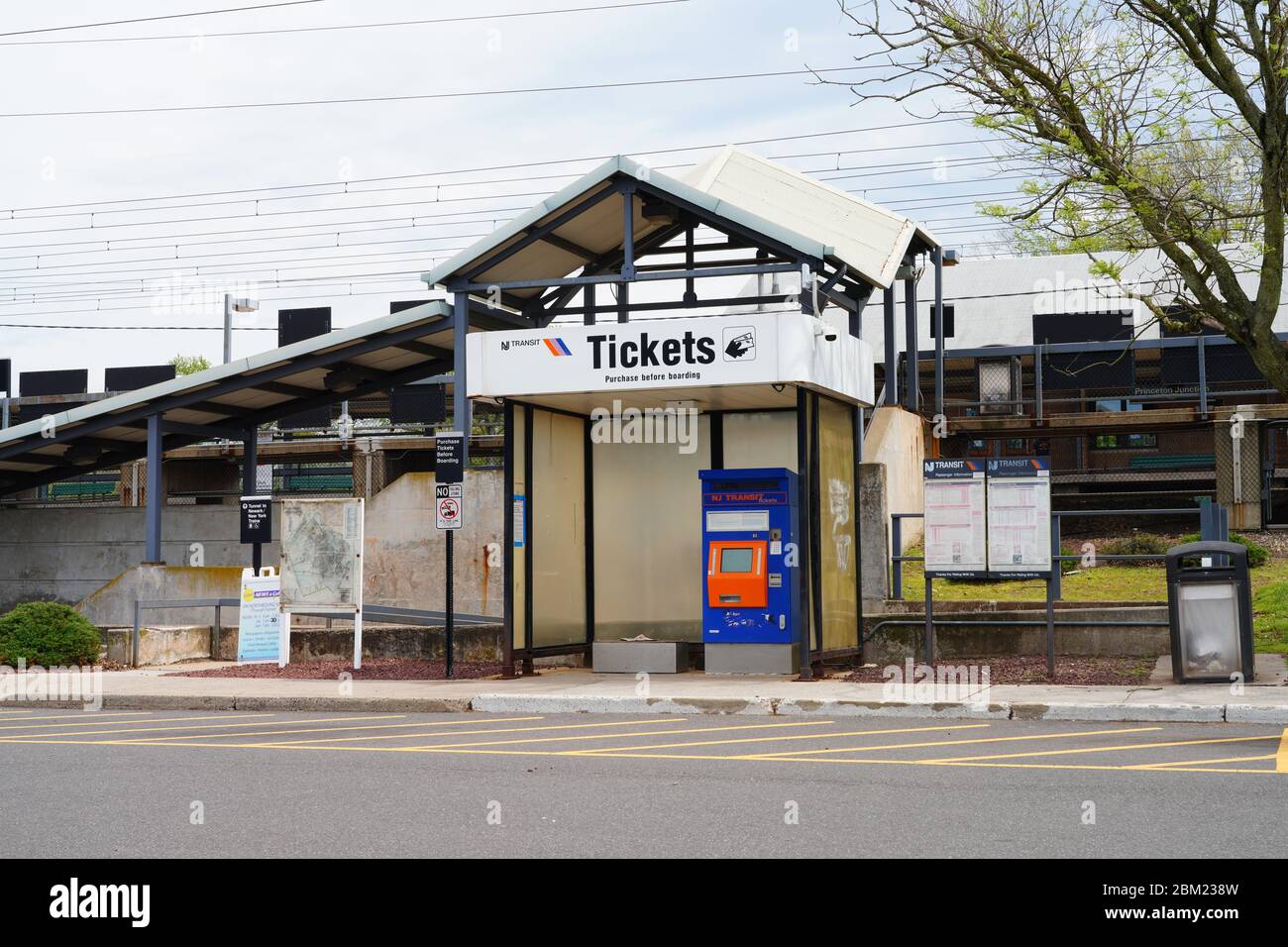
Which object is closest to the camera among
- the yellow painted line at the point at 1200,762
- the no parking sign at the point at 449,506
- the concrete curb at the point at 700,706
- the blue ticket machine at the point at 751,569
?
the yellow painted line at the point at 1200,762

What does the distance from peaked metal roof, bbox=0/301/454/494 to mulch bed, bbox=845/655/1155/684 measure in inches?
381

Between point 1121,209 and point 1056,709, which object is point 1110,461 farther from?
point 1056,709

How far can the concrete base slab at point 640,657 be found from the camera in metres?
17.1

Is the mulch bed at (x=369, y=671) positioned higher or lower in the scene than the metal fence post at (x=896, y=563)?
lower

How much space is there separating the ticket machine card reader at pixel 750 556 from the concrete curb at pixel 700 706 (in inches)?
81.1

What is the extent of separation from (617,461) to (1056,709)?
721cm

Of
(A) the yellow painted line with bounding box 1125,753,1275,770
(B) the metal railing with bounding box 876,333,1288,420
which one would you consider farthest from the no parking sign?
(B) the metal railing with bounding box 876,333,1288,420

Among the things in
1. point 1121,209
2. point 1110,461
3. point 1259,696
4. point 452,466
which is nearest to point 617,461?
point 452,466

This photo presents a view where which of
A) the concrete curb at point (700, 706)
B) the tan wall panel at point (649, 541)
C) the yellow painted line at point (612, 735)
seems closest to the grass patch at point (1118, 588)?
the tan wall panel at point (649, 541)

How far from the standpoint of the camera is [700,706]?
1427 cm

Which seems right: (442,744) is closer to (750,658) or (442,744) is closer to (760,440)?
(750,658)

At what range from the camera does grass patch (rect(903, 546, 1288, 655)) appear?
17.5 meters

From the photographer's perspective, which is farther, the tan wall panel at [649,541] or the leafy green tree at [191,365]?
the leafy green tree at [191,365]

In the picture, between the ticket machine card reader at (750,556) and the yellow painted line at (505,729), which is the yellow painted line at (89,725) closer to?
the yellow painted line at (505,729)
